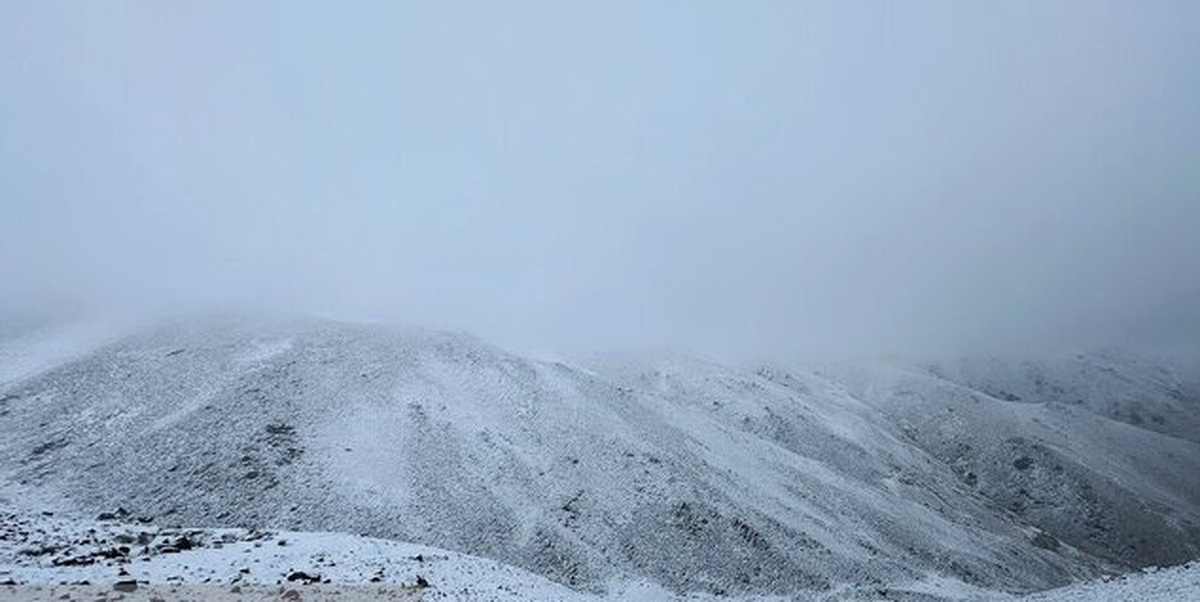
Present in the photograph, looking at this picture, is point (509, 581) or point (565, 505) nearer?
point (509, 581)

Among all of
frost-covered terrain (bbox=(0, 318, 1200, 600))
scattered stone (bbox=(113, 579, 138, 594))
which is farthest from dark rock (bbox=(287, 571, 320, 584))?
scattered stone (bbox=(113, 579, 138, 594))

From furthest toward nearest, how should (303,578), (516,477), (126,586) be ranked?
(516,477) < (303,578) < (126,586)

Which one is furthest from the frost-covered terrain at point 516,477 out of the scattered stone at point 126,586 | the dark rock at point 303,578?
the scattered stone at point 126,586

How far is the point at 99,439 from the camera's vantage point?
4806 cm

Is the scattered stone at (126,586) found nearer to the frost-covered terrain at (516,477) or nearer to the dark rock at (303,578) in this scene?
the frost-covered terrain at (516,477)

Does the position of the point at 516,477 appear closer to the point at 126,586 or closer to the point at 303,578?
the point at 303,578

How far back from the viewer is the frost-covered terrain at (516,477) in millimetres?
42531

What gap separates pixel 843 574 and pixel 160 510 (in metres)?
43.9

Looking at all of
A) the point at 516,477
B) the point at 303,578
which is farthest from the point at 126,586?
the point at 516,477

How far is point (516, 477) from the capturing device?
5294cm

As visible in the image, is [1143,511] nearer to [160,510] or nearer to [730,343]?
[730,343]

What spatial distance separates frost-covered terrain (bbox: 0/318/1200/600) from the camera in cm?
4253

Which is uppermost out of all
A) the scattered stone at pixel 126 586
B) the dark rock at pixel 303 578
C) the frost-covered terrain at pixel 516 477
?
the scattered stone at pixel 126 586

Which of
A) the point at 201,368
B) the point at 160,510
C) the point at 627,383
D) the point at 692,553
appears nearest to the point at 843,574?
the point at 692,553
